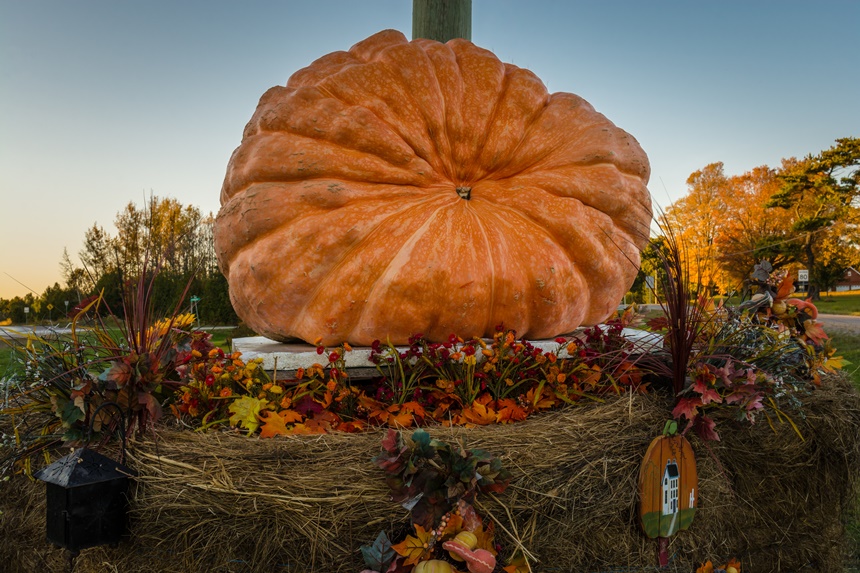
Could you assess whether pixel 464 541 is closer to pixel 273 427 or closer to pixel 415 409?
pixel 415 409

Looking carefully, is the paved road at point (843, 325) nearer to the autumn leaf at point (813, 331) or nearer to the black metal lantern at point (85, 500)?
the autumn leaf at point (813, 331)

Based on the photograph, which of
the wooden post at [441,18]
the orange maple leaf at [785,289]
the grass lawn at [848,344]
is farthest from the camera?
the grass lawn at [848,344]

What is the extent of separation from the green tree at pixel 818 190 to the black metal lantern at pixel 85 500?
2338cm

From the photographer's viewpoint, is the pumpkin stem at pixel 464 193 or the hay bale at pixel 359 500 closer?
the hay bale at pixel 359 500

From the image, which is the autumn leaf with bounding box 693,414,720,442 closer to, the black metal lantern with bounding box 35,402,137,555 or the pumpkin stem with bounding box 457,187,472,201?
the pumpkin stem with bounding box 457,187,472,201

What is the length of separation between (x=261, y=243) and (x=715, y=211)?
71.7 feet

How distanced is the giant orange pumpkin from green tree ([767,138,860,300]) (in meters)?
21.7

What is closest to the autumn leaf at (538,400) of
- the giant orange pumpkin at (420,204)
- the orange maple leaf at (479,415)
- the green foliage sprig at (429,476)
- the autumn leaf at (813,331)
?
the orange maple leaf at (479,415)

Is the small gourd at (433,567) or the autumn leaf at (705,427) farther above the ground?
the autumn leaf at (705,427)

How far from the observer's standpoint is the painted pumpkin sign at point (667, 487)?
6.77ft

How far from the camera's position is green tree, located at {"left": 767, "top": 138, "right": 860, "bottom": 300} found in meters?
21.4

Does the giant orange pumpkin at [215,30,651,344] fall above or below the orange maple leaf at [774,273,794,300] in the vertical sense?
above

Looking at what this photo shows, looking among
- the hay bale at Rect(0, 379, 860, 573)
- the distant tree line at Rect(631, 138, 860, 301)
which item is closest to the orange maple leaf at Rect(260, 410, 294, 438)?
the hay bale at Rect(0, 379, 860, 573)

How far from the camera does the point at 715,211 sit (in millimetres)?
21469
